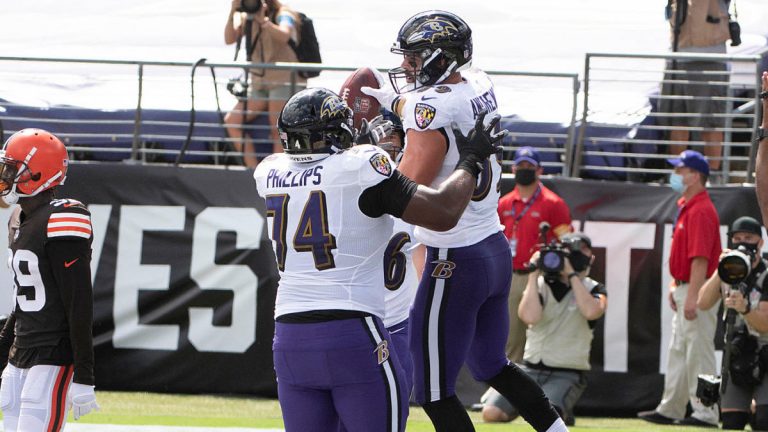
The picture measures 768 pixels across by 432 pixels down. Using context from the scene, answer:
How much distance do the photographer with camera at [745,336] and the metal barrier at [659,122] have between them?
100 centimetres

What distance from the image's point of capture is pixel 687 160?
970 cm

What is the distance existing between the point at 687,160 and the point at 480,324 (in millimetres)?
4287

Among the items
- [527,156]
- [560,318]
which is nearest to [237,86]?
[527,156]

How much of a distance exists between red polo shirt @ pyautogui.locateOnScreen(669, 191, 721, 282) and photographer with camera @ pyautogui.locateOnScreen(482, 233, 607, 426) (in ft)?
2.02

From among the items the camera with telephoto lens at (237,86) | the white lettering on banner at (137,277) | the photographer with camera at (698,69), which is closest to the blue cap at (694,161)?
the photographer with camera at (698,69)

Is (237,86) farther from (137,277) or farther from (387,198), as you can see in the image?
(387,198)

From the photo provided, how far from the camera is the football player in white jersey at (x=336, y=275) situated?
456cm

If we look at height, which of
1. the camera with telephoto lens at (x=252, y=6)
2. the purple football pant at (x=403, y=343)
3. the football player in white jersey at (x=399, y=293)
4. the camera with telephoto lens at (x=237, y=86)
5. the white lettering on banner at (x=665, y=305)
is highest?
the camera with telephoto lens at (x=252, y=6)

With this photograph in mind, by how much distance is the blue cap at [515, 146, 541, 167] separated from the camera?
9.91m

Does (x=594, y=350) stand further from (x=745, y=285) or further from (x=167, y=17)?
(x=167, y=17)

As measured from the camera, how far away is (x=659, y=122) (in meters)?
10.4

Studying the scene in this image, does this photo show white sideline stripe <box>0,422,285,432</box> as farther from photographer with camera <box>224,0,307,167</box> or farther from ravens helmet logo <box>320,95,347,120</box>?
ravens helmet logo <box>320,95,347,120</box>

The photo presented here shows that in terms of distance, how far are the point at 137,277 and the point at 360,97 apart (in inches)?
198

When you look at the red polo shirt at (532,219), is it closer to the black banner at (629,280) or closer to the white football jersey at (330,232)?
the black banner at (629,280)
